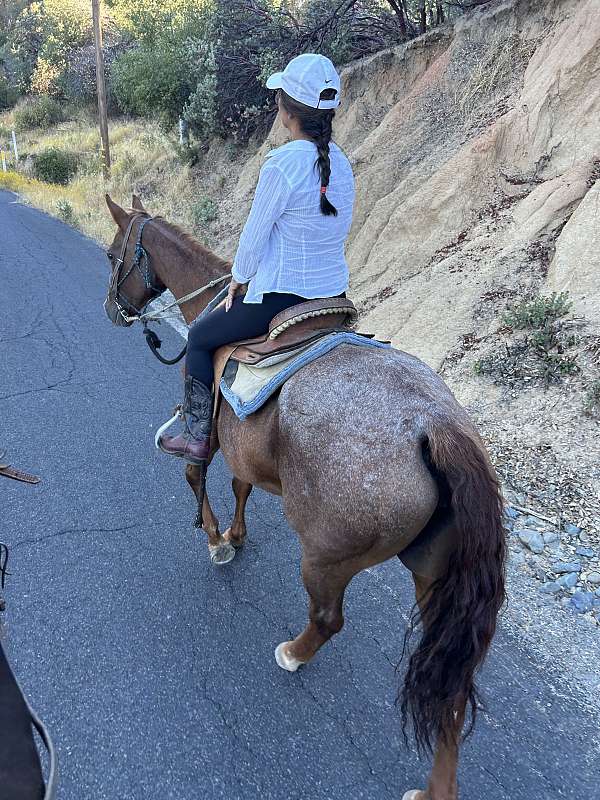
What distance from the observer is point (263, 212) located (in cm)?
260

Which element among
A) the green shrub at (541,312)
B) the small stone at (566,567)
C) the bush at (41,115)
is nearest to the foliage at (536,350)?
the green shrub at (541,312)

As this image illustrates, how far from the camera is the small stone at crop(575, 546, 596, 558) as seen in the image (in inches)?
138

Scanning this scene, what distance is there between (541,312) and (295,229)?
10.8ft

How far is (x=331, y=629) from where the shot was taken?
271 cm

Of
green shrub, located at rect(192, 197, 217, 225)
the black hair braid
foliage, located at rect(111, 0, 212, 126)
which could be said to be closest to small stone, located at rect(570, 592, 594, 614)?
the black hair braid

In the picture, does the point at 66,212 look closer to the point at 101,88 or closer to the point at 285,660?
the point at 101,88

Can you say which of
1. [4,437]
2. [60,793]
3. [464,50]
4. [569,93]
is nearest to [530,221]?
[569,93]

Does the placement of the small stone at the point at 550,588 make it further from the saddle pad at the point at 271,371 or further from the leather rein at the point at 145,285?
the leather rein at the point at 145,285

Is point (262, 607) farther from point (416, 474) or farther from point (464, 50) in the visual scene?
point (464, 50)

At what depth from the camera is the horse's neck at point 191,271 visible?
3652mm

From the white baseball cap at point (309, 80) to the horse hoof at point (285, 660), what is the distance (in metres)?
2.65

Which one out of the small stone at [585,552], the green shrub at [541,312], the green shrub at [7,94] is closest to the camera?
the small stone at [585,552]

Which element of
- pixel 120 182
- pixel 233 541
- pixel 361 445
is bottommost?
pixel 120 182

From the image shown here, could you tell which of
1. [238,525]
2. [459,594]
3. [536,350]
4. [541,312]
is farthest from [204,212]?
[459,594]
